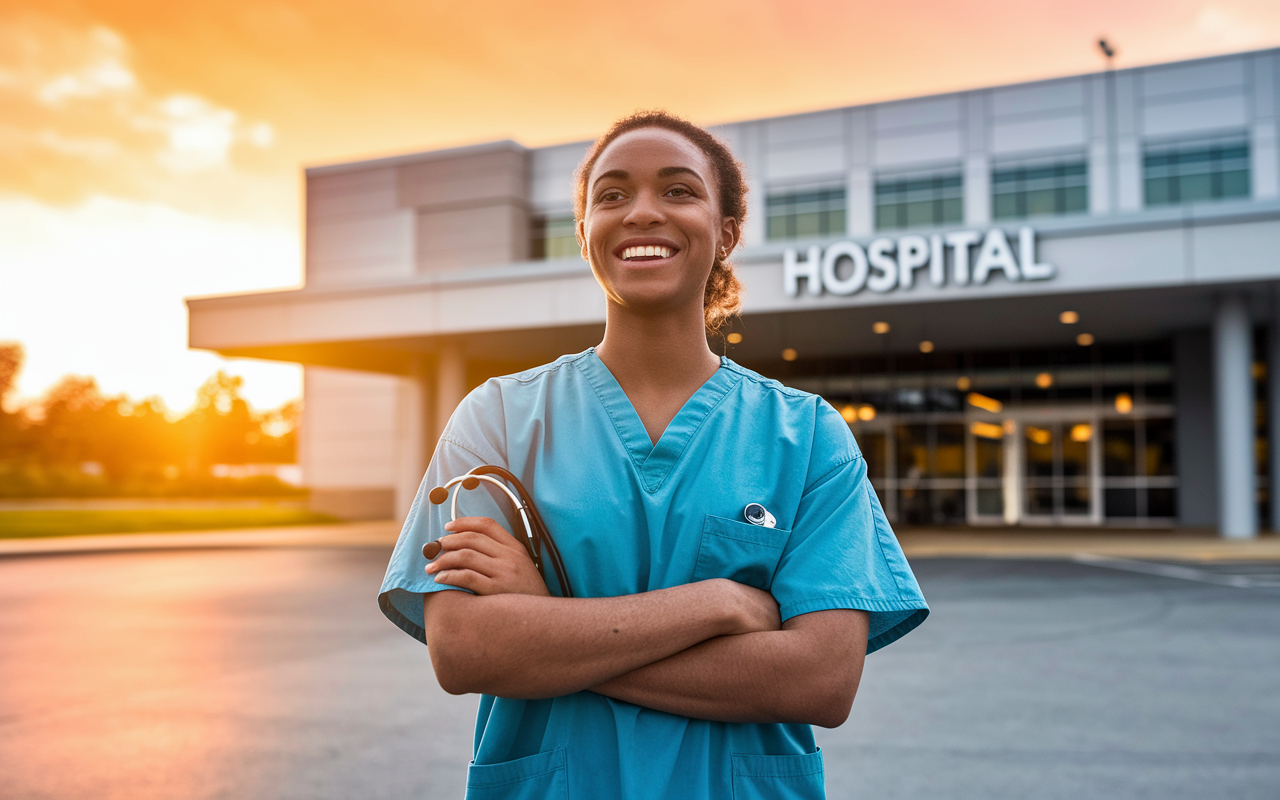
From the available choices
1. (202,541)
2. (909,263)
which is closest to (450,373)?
(202,541)

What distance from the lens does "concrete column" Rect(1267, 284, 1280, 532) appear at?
24328mm

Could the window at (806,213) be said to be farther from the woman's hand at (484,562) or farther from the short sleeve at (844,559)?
the woman's hand at (484,562)

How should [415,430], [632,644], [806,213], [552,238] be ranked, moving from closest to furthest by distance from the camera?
[632,644], [806,213], [415,430], [552,238]

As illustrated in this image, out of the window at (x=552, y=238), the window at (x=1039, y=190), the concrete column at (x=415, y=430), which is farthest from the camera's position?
the window at (x=552, y=238)

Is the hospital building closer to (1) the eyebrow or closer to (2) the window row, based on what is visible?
(2) the window row

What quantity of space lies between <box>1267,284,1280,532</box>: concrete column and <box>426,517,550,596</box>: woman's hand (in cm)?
2764

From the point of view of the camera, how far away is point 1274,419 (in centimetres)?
2444

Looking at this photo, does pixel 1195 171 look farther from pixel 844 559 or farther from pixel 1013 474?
pixel 844 559

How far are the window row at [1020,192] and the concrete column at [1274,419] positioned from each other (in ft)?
12.9

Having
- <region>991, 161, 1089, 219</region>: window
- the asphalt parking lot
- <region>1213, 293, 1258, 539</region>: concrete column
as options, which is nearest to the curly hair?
the asphalt parking lot

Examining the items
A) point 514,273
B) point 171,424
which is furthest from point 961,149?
point 171,424

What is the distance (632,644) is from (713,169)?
3.42ft

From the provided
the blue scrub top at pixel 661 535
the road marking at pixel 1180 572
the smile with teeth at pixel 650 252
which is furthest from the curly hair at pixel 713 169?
the road marking at pixel 1180 572

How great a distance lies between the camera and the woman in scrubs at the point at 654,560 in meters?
1.72
